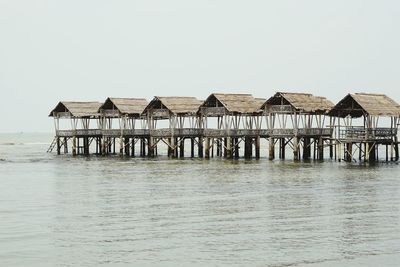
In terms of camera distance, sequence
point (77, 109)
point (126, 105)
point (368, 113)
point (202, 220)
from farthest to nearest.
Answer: point (77, 109)
point (126, 105)
point (368, 113)
point (202, 220)

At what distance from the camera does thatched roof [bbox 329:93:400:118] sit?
4538 centimetres

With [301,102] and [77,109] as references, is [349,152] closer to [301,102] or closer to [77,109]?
[301,102]

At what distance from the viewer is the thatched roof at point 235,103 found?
2066 inches

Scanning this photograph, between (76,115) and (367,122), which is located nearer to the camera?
(367,122)

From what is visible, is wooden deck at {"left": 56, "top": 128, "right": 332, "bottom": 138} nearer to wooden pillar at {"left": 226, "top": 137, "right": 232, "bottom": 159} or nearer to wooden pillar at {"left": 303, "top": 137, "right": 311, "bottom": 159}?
wooden pillar at {"left": 226, "top": 137, "right": 232, "bottom": 159}

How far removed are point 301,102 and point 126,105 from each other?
1699cm

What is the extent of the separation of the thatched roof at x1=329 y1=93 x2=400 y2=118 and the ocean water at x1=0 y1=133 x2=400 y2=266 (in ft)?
31.6

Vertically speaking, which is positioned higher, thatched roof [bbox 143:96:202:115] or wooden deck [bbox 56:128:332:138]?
thatched roof [bbox 143:96:202:115]

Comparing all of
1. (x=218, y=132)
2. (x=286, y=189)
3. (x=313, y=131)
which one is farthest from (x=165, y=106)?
(x=286, y=189)

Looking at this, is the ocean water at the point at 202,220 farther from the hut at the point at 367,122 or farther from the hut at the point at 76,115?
the hut at the point at 76,115

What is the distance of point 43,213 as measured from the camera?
2272 centimetres

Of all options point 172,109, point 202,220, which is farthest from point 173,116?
point 202,220

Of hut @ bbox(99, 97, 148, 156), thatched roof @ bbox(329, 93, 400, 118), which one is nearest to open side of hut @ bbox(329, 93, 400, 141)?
thatched roof @ bbox(329, 93, 400, 118)

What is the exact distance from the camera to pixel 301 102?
5022cm
